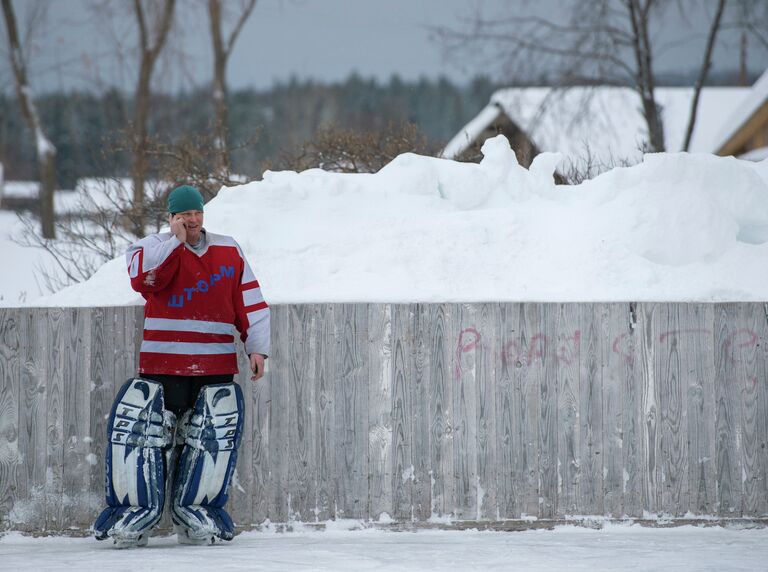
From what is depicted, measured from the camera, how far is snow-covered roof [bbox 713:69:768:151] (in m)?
20.1

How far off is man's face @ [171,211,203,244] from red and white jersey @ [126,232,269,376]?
0.07 meters

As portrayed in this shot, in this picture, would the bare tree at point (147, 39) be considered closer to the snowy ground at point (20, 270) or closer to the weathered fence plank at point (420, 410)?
the snowy ground at point (20, 270)

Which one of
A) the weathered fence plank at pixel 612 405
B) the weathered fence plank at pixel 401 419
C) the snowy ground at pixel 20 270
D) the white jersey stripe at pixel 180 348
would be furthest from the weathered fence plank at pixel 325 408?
the snowy ground at pixel 20 270

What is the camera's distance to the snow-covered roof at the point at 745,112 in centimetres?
2012

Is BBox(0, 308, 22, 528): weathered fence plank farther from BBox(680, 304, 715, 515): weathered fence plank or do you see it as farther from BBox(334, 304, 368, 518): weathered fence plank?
BBox(680, 304, 715, 515): weathered fence plank

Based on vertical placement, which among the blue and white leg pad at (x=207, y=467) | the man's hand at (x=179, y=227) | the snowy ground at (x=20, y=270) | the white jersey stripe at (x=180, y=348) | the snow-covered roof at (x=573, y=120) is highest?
the snow-covered roof at (x=573, y=120)

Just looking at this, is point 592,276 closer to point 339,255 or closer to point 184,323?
point 339,255

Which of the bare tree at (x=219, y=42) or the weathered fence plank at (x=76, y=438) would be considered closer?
the weathered fence plank at (x=76, y=438)

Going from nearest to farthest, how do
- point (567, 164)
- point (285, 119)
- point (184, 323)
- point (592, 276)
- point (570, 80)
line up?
point (184, 323) → point (592, 276) → point (567, 164) → point (570, 80) → point (285, 119)

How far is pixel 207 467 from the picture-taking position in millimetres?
5133

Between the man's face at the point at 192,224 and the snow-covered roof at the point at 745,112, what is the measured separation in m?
17.4

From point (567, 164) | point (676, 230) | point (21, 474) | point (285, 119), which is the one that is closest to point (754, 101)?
point (567, 164)

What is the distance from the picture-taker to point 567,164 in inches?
391

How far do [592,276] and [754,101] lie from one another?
1684 cm
